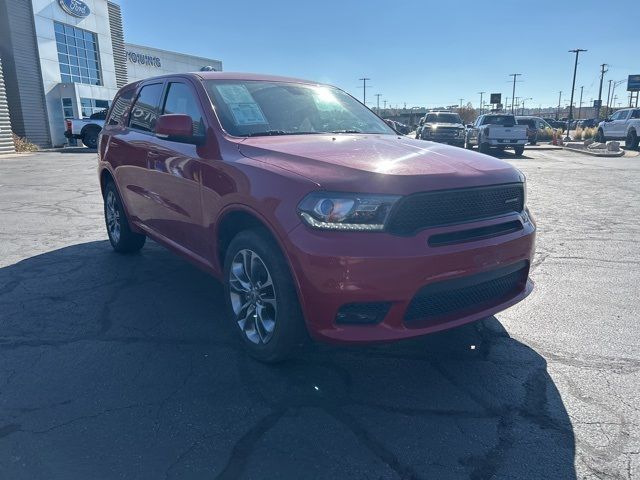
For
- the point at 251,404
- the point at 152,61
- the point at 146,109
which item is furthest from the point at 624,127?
the point at 152,61

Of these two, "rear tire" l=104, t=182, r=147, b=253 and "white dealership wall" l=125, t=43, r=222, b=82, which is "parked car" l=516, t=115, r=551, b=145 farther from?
"rear tire" l=104, t=182, r=147, b=253

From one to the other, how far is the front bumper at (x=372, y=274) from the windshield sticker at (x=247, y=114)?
54.1 inches

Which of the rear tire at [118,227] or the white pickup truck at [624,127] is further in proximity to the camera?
the white pickup truck at [624,127]

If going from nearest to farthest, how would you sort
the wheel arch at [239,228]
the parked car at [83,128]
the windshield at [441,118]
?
the wheel arch at [239,228] < the parked car at [83,128] < the windshield at [441,118]

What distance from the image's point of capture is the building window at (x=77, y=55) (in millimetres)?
28281

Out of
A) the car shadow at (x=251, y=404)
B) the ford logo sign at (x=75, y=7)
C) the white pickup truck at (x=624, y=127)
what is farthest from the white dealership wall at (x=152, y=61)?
the car shadow at (x=251, y=404)

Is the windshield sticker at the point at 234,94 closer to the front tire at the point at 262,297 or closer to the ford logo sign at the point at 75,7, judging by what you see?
the front tire at the point at 262,297

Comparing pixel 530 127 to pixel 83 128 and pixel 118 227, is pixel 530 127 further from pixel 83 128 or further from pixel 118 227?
pixel 118 227

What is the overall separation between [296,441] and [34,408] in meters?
1.51

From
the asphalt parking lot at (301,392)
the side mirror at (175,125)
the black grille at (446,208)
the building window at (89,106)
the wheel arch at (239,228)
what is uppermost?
the building window at (89,106)

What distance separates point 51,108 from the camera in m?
27.7

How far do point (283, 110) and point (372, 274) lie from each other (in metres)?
1.98

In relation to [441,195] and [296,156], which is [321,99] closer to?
[296,156]

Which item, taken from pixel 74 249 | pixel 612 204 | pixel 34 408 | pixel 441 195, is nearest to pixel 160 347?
pixel 34 408
